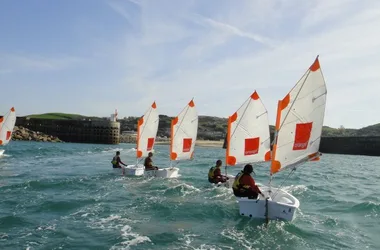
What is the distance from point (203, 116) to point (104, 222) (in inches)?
7214

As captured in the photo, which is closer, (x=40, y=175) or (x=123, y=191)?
(x=123, y=191)

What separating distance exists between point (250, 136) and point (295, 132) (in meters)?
6.14

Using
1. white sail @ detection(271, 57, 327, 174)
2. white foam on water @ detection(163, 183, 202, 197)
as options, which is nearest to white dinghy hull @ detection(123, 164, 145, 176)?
white foam on water @ detection(163, 183, 202, 197)

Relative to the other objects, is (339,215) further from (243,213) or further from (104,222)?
(104,222)

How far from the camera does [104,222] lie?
1449cm

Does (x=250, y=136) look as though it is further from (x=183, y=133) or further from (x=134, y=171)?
(x=134, y=171)

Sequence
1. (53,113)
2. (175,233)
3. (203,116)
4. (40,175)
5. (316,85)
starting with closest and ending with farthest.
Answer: (175,233)
(316,85)
(40,175)
(53,113)
(203,116)

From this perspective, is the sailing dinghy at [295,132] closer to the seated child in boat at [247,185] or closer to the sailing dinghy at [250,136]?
the seated child in boat at [247,185]

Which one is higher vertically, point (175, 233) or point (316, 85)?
point (316, 85)

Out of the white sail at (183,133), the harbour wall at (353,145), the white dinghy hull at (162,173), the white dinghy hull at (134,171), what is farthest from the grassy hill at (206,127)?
the white dinghy hull at (162,173)

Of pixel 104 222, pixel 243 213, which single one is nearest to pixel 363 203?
pixel 243 213

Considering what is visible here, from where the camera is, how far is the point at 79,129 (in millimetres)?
102000

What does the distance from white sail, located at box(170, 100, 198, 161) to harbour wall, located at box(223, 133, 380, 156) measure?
6715cm

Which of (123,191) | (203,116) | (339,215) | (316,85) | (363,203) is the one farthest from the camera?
(203,116)
